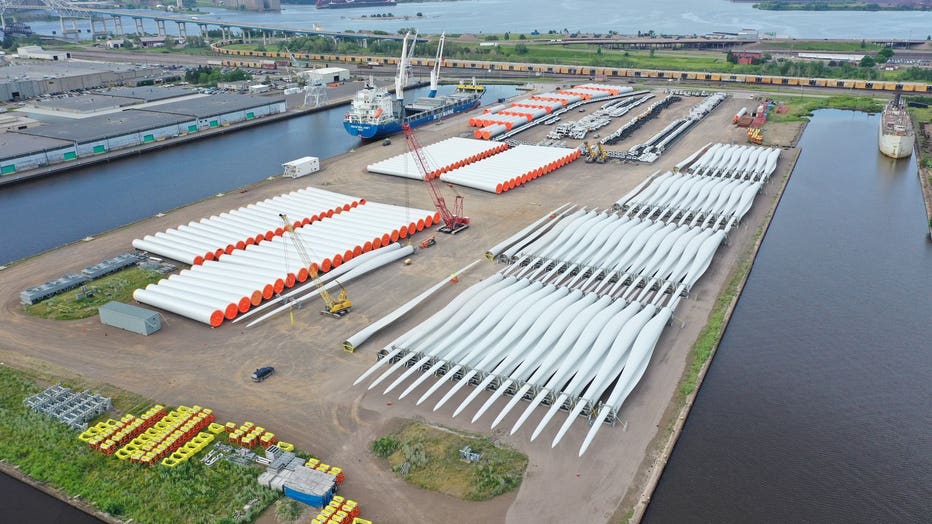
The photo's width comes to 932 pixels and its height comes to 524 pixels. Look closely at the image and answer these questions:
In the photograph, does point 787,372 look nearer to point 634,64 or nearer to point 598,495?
point 598,495

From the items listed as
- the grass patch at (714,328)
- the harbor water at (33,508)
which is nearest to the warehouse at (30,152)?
the harbor water at (33,508)

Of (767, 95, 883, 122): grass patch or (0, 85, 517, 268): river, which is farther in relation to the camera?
(767, 95, 883, 122): grass patch

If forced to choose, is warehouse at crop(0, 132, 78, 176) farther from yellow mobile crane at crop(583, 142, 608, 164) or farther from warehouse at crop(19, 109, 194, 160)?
yellow mobile crane at crop(583, 142, 608, 164)

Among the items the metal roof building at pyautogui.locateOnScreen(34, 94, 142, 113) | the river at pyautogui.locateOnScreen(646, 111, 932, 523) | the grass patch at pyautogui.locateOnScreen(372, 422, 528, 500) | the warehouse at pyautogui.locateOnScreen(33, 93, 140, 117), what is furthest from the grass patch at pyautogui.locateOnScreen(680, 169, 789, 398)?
the metal roof building at pyautogui.locateOnScreen(34, 94, 142, 113)

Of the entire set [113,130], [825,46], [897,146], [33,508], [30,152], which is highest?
[825,46]

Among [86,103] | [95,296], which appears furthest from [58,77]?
[95,296]

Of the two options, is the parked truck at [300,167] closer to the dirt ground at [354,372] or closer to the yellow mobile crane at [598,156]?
the dirt ground at [354,372]

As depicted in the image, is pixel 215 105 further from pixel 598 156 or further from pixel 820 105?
pixel 820 105
